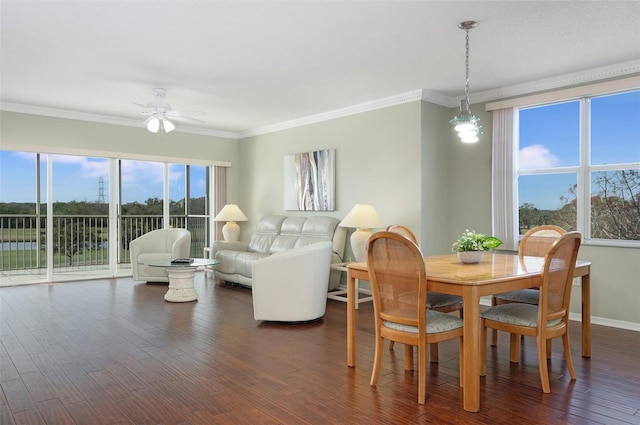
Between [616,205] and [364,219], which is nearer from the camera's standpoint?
[616,205]

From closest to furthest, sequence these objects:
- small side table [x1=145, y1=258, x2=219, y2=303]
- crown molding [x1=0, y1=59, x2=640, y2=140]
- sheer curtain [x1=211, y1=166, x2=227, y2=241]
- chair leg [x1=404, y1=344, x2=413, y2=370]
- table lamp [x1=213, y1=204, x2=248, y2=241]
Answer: chair leg [x1=404, y1=344, x2=413, y2=370] < crown molding [x1=0, y1=59, x2=640, y2=140] < small side table [x1=145, y1=258, x2=219, y2=303] < table lamp [x1=213, y1=204, x2=248, y2=241] < sheer curtain [x1=211, y1=166, x2=227, y2=241]

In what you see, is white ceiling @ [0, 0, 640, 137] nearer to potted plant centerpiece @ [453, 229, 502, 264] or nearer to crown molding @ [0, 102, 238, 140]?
crown molding @ [0, 102, 238, 140]

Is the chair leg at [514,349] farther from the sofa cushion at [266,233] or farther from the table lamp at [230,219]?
the table lamp at [230,219]

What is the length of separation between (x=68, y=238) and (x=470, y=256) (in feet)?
22.9

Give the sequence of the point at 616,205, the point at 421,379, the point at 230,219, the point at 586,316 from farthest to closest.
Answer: the point at 230,219
the point at 616,205
the point at 586,316
the point at 421,379

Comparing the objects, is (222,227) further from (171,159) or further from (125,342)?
(125,342)

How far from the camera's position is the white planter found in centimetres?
328

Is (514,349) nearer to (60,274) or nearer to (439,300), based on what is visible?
(439,300)

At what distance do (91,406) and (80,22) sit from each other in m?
2.85

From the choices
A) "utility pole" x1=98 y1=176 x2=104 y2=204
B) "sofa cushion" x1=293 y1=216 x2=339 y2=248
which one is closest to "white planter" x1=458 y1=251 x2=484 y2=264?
"sofa cushion" x1=293 y1=216 x2=339 y2=248

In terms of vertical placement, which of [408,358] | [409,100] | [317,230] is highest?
[409,100]

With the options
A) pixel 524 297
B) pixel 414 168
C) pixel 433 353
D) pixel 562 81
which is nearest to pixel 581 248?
pixel 524 297

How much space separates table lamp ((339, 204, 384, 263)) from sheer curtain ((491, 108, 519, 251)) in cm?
140

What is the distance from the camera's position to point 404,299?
8.78 ft
